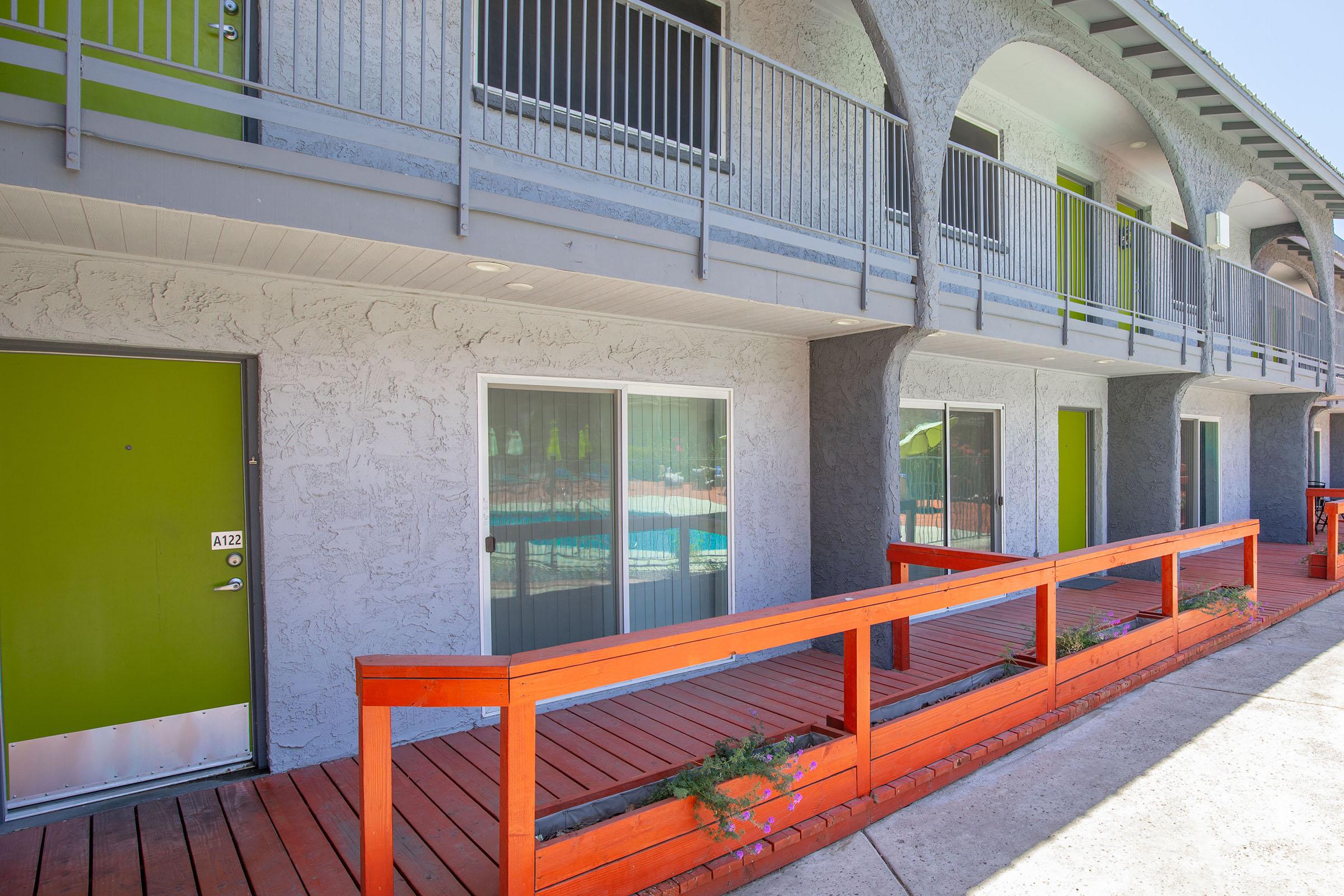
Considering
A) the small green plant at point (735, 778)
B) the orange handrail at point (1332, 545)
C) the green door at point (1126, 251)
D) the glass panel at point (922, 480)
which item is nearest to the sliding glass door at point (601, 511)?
the small green plant at point (735, 778)

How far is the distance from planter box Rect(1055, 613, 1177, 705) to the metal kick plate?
4.92m

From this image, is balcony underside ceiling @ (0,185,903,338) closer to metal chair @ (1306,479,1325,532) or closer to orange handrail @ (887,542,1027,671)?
orange handrail @ (887,542,1027,671)

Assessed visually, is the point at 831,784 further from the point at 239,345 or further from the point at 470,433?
the point at 239,345

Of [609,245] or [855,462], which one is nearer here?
[609,245]

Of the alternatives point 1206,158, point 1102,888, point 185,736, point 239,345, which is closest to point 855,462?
point 1102,888

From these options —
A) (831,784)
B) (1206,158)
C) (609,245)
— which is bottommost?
(831,784)

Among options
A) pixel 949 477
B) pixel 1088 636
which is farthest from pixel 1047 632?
pixel 949 477

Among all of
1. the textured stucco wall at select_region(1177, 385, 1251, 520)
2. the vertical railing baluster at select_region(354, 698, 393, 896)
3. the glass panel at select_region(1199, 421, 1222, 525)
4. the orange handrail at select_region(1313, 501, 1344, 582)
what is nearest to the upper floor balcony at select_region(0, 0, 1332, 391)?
the vertical railing baluster at select_region(354, 698, 393, 896)

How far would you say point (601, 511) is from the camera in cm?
537

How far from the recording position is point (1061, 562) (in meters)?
4.82

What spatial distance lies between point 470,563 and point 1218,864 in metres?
4.04

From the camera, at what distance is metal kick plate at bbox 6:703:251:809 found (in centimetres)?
351

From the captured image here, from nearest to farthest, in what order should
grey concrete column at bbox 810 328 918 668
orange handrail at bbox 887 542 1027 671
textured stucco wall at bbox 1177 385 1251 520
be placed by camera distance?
1. orange handrail at bbox 887 542 1027 671
2. grey concrete column at bbox 810 328 918 668
3. textured stucco wall at bbox 1177 385 1251 520

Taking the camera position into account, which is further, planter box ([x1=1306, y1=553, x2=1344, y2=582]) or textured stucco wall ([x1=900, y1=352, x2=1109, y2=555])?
planter box ([x1=1306, y1=553, x2=1344, y2=582])
